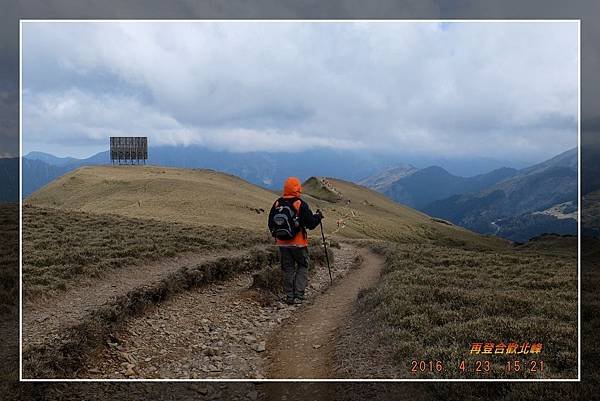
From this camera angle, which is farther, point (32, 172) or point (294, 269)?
point (294, 269)

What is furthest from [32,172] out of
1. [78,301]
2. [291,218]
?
[291,218]

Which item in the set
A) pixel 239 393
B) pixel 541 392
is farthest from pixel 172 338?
pixel 541 392

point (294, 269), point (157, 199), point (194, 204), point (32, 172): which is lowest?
point (294, 269)

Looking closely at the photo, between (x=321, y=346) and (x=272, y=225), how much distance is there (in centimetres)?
308

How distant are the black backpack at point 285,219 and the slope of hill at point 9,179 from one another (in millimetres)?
4461

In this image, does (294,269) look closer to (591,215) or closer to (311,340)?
(311,340)

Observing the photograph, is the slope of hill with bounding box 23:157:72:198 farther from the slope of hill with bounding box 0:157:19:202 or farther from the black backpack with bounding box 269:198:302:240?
the black backpack with bounding box 269:198:302:240

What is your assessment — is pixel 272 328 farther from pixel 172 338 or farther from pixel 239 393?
pixel 239 393

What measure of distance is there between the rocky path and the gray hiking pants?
42cm

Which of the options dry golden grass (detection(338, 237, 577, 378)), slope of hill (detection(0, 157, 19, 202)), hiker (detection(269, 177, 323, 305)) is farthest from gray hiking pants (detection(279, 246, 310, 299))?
slope of hill (detection(0, 157, 19, 202))

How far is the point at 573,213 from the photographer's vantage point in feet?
15.7

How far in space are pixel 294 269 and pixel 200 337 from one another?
3.34m

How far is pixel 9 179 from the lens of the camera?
16.0 feet

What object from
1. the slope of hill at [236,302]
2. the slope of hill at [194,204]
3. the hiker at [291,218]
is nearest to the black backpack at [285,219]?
the hiker at [291,218]
